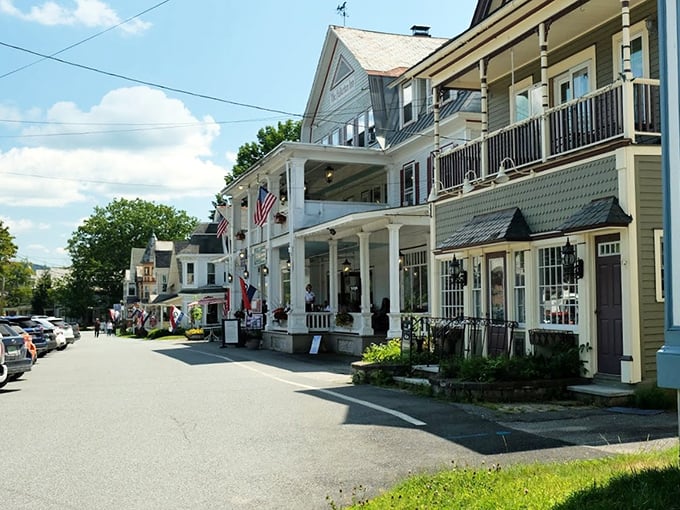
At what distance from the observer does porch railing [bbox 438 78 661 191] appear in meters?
11.9

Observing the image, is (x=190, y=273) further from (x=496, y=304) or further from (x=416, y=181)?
(x=496, y=304)

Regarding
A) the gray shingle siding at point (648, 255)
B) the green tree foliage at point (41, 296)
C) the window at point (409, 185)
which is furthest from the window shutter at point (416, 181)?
the green tree foliage at point (41, 296)

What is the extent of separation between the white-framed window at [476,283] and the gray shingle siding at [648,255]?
5183 mm

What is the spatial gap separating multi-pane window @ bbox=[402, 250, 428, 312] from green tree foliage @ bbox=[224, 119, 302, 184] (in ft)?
80.5

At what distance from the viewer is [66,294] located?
97375 millimetres

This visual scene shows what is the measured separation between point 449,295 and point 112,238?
84911mm

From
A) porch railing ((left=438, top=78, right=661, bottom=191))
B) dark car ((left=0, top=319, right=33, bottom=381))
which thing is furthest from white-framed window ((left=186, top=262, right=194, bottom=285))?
porch railing ((left=438, top=78, right=661, bottom=191))

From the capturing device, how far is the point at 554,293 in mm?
13922

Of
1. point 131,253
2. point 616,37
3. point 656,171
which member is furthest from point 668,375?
point 131,253

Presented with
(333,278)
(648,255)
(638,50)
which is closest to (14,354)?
(333,278)

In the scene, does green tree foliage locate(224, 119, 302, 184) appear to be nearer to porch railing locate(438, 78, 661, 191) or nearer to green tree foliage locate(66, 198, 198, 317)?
porch railing locate(438, 78, 661, 191)

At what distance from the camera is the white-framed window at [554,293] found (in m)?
13.4

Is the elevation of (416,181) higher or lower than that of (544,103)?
higher

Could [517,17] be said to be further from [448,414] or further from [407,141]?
[407,141]
